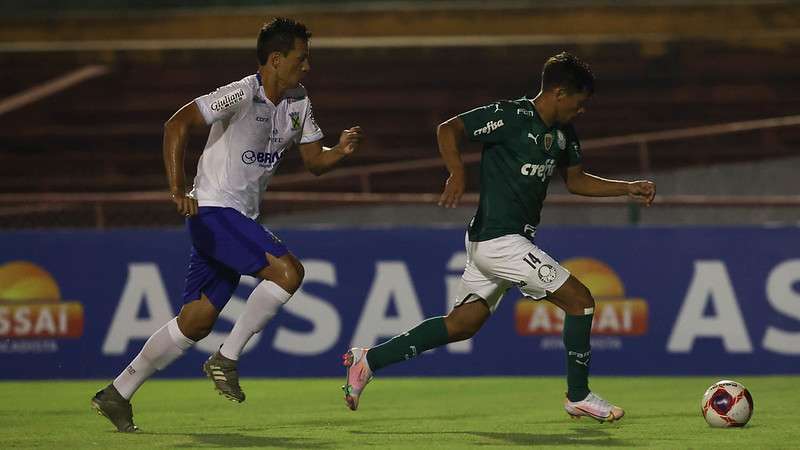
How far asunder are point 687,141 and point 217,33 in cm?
639

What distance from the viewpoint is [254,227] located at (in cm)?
713

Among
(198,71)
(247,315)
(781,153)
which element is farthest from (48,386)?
(781,153)

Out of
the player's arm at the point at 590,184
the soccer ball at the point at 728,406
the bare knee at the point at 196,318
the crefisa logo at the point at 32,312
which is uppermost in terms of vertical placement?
the player's arm at the point at 590,184

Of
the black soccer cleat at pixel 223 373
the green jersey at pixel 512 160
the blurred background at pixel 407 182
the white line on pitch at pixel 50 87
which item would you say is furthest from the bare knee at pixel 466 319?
the white line on pitch at pixel 50 87

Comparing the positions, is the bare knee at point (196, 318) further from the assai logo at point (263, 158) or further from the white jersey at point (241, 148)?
the assai logo at point (263, 158)

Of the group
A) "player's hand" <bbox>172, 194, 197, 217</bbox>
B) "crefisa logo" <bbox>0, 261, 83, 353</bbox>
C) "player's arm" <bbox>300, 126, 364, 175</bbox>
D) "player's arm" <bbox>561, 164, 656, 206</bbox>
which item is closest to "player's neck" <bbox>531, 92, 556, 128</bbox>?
"player's arm" <bbox>561, 164, 656, 206</bbox>

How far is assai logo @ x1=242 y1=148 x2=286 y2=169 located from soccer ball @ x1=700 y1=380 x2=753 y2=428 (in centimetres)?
256

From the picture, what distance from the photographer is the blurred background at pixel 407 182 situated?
35.8 feet

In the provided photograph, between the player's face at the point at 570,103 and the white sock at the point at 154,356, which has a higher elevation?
the player's face at the point at 570,103

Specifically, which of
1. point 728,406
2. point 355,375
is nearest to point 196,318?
point 355,375

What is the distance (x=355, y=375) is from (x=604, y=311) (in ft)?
12.4

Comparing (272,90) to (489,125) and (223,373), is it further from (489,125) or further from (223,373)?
(223,373)

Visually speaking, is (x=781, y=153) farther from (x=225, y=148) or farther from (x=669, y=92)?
(x=225, y=148)

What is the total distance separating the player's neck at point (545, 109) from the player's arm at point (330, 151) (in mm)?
947
